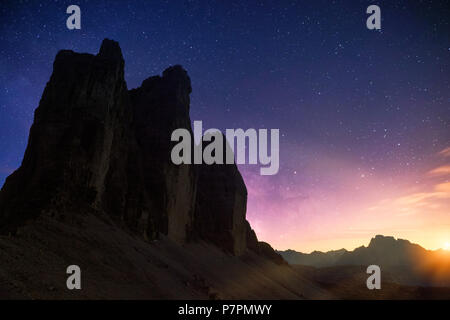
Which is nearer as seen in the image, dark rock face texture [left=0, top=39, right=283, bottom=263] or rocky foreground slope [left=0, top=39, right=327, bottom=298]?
rocky foreground slope [left=0, top=39, right=327, bottom=298]

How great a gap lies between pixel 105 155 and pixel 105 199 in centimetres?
475

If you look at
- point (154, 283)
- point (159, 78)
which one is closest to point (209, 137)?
point (159, 78)

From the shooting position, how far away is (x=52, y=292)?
12492mm

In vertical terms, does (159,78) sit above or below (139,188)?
above

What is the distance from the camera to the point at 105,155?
1203 inches

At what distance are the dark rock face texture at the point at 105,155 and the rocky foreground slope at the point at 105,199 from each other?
121mm

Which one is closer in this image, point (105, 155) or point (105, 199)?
point (105, 155)

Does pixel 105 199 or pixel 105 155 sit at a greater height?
pixel 105 155

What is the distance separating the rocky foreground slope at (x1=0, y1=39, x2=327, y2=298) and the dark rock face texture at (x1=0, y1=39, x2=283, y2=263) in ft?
0.40

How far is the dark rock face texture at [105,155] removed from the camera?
2470 cm

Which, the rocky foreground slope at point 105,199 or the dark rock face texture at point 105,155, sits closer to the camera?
the rocky foreground slope at point 105,199

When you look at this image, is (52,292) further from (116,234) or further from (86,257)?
(116,234)

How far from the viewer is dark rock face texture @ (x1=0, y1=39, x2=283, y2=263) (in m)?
24.7
